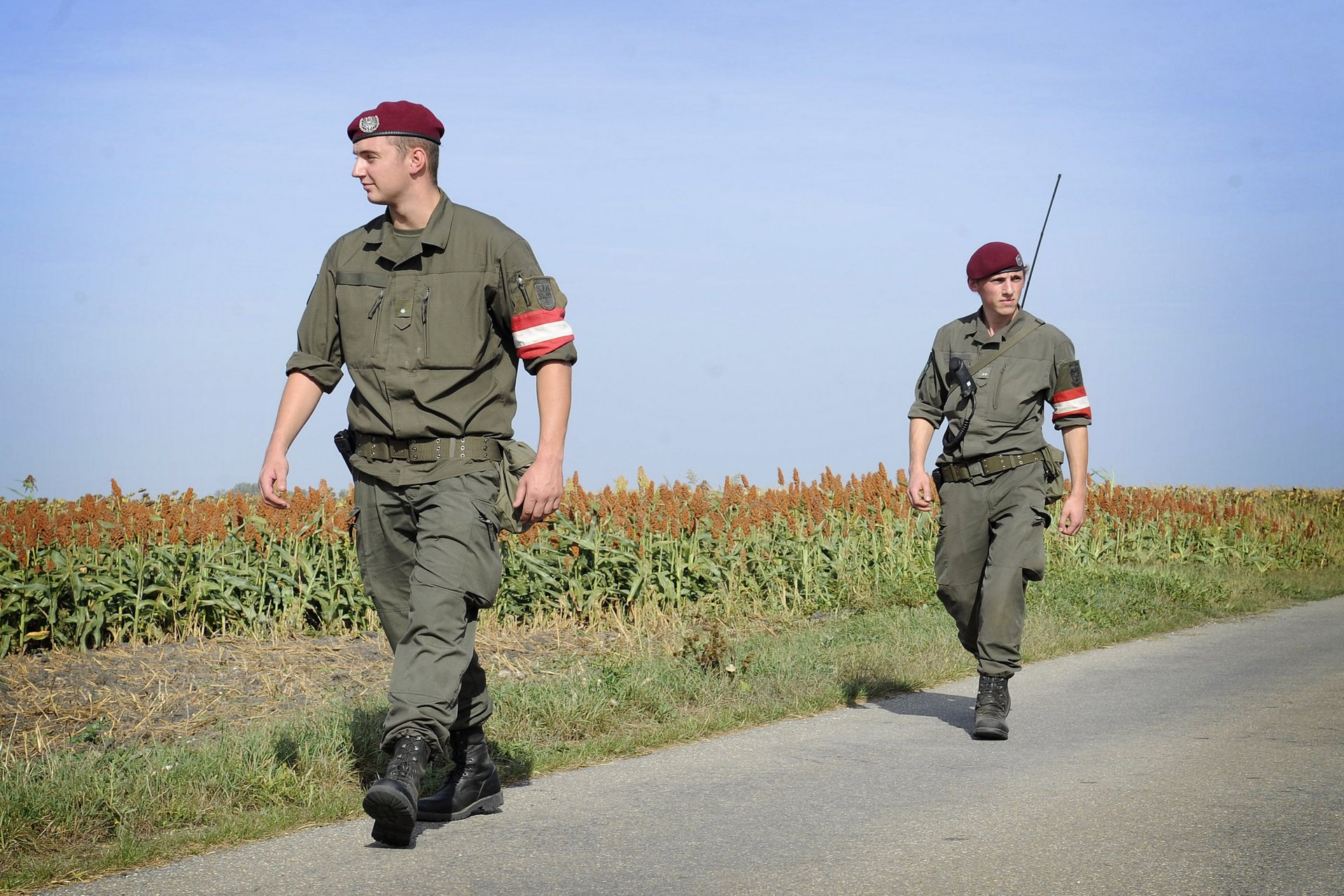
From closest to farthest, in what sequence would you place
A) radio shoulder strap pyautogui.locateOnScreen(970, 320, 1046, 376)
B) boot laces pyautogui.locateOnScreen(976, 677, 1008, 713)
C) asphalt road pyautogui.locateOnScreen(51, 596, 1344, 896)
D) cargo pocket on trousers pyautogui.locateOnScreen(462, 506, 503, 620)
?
asphalt road pyautogui.locateOnScreen(51, 596, 1344, 896) < cargo pocket on trousers pyautogui.locateOnScreen(462, 506, 503, 620) < boot laces pyautogui.locateOnScreen(976, 677, 1008, 713) < radio shoulder strap pyautogui.locateOnScreen(970, 320, 1046, 376)

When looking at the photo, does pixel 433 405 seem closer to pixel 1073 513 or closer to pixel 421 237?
pixel 421 237

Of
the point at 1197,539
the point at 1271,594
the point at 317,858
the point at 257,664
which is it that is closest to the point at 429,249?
the point at 317,858

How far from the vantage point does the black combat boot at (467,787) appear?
15.5ft

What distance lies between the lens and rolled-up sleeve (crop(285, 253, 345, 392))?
482 centimetres

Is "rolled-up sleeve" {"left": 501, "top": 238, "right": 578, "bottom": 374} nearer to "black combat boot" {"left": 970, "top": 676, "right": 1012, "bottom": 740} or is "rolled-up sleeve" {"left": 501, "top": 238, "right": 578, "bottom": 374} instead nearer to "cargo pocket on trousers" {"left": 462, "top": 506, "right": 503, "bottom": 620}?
"cargo pocket on trousers" {"left": 462, "top": 506, "right": 503, "bottom": 620}

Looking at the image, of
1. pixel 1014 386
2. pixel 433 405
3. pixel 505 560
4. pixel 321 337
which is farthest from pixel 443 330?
pixel 505 560

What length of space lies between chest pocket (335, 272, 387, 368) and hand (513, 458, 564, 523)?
2.28ft

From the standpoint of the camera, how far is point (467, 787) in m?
4.78

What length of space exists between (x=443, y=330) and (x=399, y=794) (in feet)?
4.99

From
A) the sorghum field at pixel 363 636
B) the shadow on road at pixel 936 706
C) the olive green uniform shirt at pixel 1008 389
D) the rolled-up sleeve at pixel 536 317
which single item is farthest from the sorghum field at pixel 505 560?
the rolled-up sleeve at pixel 536 317

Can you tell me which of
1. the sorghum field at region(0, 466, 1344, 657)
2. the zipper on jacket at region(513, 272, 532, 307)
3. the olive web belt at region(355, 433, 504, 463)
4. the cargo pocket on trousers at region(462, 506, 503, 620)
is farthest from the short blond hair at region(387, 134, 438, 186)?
the sorghum field at region(0, 466, 1344, 657)

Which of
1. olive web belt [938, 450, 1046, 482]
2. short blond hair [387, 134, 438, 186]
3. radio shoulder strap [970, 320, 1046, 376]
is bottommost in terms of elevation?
olive web belt [938, 450, 1046, 482]

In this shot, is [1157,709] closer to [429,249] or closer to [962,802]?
[962,802]

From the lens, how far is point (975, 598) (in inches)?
271
